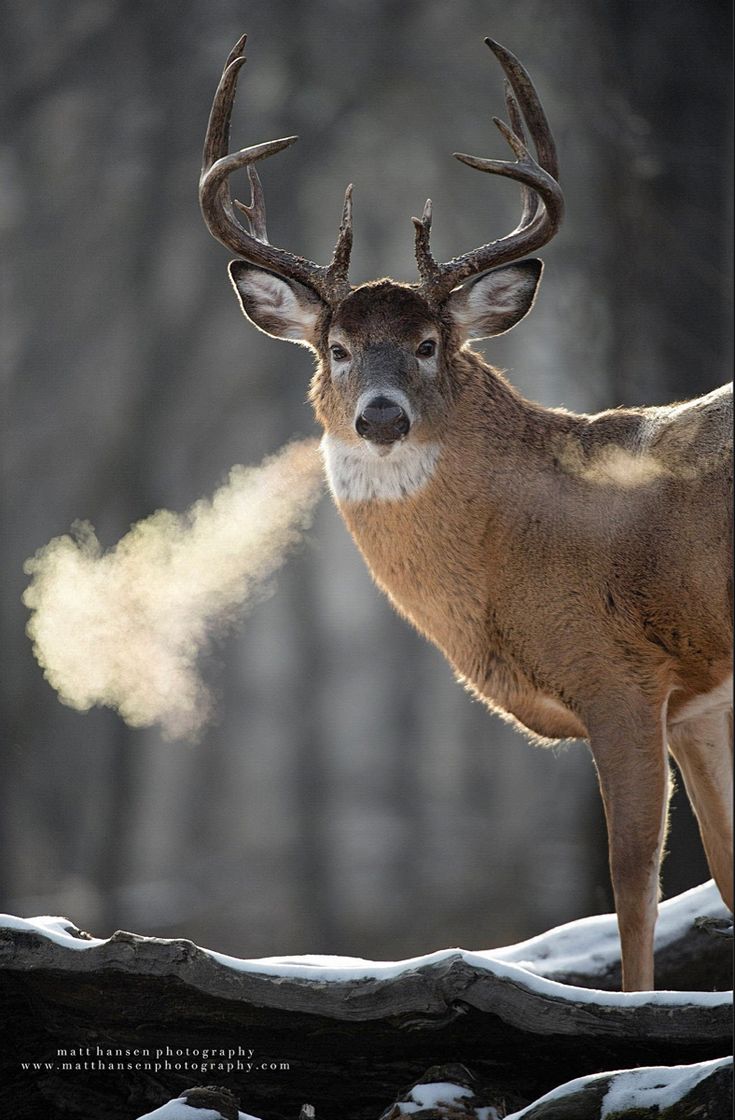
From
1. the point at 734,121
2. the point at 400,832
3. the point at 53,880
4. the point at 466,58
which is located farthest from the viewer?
the point at 400,832

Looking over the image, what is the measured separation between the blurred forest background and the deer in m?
2.31

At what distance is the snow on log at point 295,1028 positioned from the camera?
2.73 m

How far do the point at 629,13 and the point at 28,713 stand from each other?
456 cm


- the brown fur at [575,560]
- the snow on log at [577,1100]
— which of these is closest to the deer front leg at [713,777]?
the brown fur at [575,560]

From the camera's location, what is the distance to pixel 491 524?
11.9 ft

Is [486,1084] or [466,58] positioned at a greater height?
[466,58]

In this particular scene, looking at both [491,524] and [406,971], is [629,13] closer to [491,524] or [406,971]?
[491,524]

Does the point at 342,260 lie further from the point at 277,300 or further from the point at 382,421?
the point at 382,421

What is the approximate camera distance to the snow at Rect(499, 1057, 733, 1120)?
235cm

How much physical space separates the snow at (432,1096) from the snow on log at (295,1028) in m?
0.01

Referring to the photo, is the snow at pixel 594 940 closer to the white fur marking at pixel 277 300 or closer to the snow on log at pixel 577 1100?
the snow on log at pixel 577 1100

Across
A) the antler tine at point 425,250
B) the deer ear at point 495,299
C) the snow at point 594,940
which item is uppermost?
the antler tine at point 425,250

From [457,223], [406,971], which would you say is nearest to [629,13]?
[457,223]

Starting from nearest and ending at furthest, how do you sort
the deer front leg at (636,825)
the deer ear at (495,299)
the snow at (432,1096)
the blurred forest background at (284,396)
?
the snow at (432,1096) → the deer front leg at (636,825) → the deer ear at (495,299) → the blurred forest background at (284,396)
